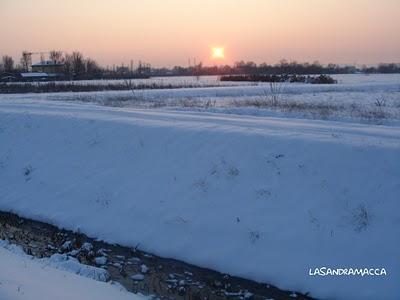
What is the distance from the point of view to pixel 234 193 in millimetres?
10547

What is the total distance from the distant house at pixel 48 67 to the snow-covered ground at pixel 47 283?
125m

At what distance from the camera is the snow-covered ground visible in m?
6.01

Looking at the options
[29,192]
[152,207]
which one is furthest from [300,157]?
[29,192]

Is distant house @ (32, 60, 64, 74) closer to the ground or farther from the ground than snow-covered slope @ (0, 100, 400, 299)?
farther from the ground

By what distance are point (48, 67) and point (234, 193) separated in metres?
137

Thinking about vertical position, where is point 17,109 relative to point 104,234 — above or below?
above

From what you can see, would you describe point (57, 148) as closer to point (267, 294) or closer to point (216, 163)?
point (216, 163)

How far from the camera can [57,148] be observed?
50.9ft

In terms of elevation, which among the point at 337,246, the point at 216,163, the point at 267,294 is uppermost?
the point at 216,163

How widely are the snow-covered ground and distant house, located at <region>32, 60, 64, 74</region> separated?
411 ft

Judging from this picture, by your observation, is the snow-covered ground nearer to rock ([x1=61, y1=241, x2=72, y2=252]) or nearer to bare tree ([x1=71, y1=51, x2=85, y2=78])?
rock ([x1=61, y1=241, x2=72, y2=252])

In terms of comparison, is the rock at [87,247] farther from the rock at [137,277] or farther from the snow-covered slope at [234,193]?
the rock at [137,277]

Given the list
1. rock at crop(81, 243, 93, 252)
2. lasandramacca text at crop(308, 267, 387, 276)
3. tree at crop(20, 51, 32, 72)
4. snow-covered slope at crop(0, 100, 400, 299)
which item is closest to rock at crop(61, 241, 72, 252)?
rock at crop(81, 243, 93, 252)

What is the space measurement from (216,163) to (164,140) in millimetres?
2394
